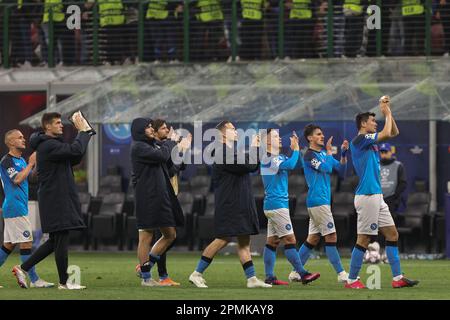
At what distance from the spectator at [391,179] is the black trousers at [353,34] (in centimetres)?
→ 457

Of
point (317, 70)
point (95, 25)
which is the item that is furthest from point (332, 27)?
point (95, 25)

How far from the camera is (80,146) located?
17219mm

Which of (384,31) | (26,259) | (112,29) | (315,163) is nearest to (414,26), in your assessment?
(384,31)

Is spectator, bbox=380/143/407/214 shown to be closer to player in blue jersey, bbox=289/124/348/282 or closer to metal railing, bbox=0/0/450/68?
metal railing, bbox=0/0/450/68

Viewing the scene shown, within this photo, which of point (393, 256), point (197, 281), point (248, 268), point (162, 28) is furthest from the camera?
point (162, 28)

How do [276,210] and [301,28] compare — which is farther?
[301,28]

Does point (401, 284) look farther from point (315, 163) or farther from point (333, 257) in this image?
point (315, 163)

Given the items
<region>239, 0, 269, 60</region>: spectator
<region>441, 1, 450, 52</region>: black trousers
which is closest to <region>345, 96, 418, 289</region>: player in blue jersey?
<region>441, 1, 450, 52</region>: black trousers

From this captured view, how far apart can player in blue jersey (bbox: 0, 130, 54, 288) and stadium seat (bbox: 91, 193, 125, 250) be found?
1099 centimetres

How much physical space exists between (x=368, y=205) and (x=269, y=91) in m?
11.3

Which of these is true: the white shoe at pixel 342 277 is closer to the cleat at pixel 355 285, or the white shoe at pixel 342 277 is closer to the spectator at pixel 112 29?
the cleat at pixel 355 285

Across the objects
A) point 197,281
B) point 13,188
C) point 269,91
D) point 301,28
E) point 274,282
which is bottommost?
point 274,282

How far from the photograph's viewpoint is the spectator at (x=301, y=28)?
100 feet

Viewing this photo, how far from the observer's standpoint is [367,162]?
59.1 ft
